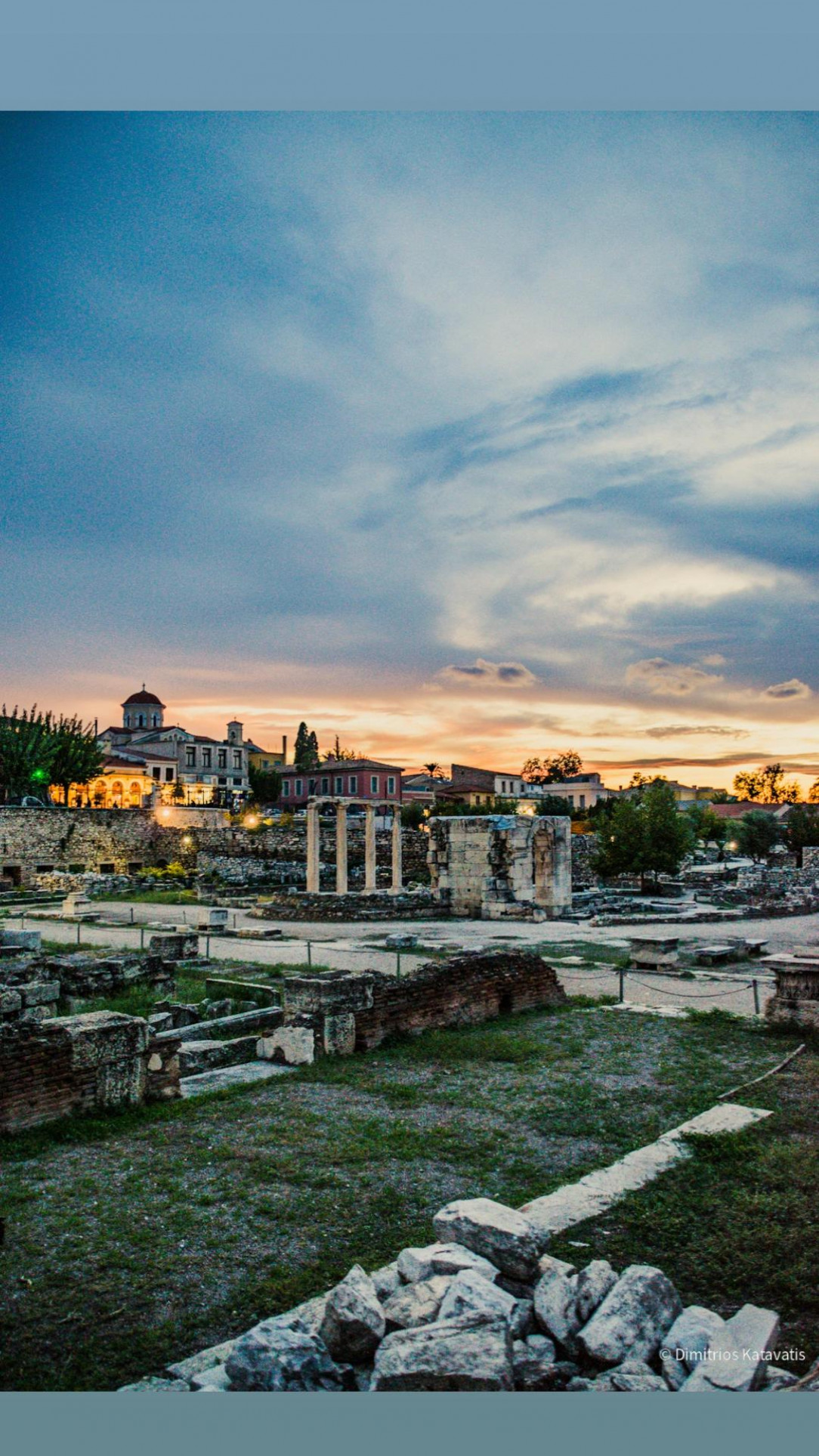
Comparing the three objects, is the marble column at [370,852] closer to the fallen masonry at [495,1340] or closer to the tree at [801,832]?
the tree at [801,832]

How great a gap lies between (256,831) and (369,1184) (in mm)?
42173

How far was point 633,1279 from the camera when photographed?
3930 millimetres

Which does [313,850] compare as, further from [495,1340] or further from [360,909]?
[495,1340]

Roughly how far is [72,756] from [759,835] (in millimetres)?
41433

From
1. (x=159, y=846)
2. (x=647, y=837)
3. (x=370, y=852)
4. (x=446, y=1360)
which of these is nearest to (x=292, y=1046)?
(x=446, y=1360)

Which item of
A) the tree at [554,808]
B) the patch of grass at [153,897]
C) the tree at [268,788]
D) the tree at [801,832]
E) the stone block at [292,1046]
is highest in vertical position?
the tree at [268,788]

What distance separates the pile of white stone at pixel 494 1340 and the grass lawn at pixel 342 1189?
20.3 inches

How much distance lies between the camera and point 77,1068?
748cm

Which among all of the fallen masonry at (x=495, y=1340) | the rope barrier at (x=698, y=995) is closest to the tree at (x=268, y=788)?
the rope barrier at (x=698, y=995)

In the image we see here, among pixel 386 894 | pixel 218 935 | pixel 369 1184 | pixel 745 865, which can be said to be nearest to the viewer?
pixel 369 1184

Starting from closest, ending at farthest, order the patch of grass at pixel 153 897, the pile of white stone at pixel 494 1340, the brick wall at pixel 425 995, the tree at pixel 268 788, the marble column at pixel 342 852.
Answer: the pile of white stone at pixel 494 1340 → the brick wall at pixel 425 995 → the patch of grass at pixel 153 897 → the marble column at pixel 342 852 → the tree at pixel 268 788

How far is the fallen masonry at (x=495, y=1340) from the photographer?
3469mm

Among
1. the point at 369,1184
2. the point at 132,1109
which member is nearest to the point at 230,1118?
the point at 132,1109

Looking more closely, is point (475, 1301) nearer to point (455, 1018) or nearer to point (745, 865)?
point (455, 1018)
